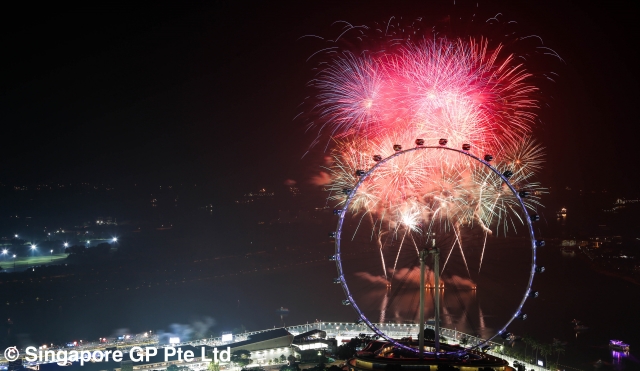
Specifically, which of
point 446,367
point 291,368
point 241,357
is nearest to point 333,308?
point 241,357

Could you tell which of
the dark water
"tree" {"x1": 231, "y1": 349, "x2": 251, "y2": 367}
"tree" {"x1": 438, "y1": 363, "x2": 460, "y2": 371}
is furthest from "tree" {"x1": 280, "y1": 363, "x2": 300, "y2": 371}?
the dark water

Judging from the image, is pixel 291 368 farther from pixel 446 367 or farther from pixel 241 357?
pixel 446 367

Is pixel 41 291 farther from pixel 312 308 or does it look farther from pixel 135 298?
pixel 312 308

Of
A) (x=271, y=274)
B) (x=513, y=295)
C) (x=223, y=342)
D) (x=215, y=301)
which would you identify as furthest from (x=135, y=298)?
(x=513, y=295)

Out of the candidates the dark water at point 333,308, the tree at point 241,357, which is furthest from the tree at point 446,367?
the dark water at point 333,308

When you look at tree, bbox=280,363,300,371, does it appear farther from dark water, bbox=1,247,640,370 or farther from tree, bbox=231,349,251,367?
dark water, bbox=1,247,640,370
